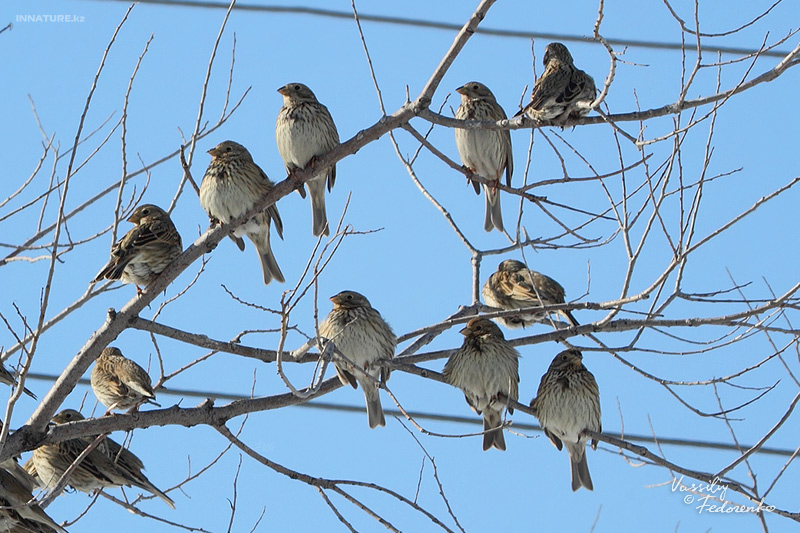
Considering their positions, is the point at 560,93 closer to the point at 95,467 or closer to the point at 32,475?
Result: the point at 95,467

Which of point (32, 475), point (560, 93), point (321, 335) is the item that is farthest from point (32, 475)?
point (560, 93)

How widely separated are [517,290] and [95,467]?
2.93m

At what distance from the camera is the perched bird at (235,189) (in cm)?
629

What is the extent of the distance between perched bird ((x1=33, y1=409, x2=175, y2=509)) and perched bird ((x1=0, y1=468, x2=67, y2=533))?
369 mm

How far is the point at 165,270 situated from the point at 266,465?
3.47ft

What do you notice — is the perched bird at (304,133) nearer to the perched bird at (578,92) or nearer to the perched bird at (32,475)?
the perched bird at (578,92)

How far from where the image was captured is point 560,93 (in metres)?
5.70

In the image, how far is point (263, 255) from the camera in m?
6.94

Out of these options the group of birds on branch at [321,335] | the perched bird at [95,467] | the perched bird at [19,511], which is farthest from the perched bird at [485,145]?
the perched bird at [19,511]

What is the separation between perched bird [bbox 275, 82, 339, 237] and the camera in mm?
6730

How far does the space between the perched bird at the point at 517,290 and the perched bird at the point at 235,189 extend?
5.44ft

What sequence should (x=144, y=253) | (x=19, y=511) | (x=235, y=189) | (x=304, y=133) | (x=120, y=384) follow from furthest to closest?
(x=304, y=133) < (x=120, y=384) < (x=235, y=189) < (x=144, y=253) < (x=19, y=511)

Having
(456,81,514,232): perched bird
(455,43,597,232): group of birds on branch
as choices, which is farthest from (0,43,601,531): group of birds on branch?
(456,81,514,232): perched bird

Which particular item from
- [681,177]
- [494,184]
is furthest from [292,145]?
[681,177]
